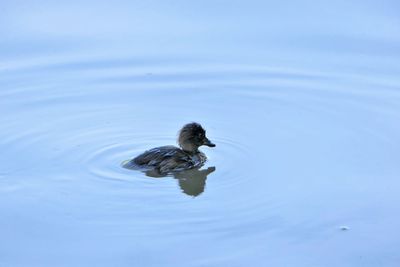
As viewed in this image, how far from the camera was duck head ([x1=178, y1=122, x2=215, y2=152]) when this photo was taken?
8555mm

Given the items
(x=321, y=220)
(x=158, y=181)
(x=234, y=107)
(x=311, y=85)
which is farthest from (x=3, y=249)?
(x=311, y=85)

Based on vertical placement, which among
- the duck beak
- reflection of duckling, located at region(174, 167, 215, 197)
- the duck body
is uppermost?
the duck beak

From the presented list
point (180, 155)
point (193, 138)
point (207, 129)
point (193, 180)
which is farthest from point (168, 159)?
point (207, 129)

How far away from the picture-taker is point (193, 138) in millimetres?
8570

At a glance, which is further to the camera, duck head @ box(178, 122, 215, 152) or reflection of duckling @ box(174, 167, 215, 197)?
duck head @ box(178, 122, 215, 152)

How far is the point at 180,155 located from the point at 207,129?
2.12ft

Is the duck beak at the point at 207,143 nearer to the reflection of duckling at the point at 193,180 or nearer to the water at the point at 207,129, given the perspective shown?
the water at the point at 207,129

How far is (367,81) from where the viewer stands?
9.78 m

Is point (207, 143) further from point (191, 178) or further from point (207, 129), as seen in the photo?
point (191, 178)

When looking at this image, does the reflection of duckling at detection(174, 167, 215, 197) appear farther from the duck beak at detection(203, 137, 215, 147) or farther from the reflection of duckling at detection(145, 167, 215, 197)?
the duck beak at detection(203, 137, 215, 147)

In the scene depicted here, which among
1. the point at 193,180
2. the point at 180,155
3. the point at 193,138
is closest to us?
the point at 193,180

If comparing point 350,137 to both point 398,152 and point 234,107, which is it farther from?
point 234,107

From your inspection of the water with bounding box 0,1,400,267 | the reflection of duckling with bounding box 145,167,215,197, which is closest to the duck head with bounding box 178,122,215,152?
the water with bounding box 0,1,400,267

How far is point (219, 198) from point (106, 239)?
3.65 feet
